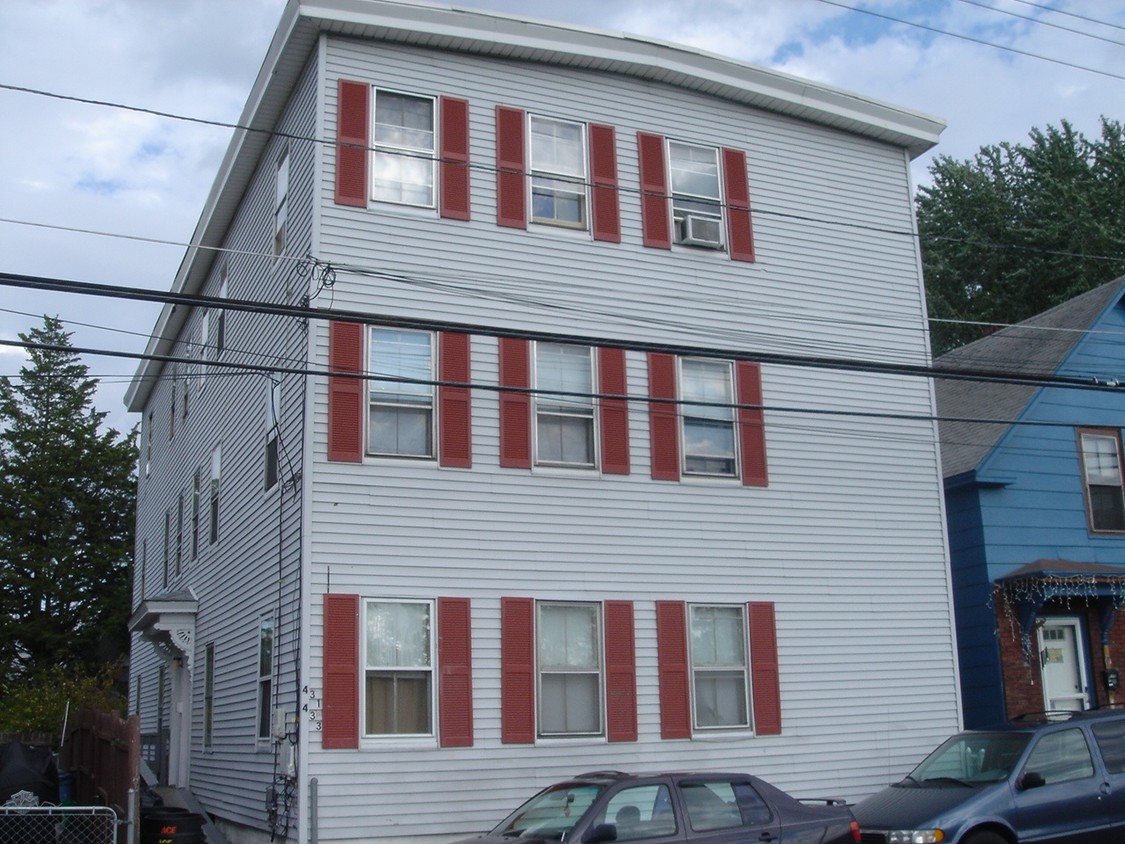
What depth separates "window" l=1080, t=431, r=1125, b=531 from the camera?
20266 millimetres

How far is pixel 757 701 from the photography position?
16.6m

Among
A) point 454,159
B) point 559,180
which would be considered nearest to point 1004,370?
point 559,180

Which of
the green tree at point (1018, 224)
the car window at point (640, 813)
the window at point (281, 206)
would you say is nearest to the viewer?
the car window at point (640, 813)

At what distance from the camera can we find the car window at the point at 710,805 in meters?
10.8

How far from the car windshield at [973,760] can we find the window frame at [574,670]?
12.5 feet

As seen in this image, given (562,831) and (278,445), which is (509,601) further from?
(562,831)

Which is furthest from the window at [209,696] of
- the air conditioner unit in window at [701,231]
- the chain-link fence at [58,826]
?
the air conditioner unit in window at [701,231]

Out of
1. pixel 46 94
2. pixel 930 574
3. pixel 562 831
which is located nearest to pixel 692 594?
pixel 930 574

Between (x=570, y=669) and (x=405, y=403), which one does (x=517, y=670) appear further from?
(x=405, y=403)

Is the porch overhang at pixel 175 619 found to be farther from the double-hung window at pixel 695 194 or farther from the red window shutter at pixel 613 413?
the double-hung window at pixel 695 194

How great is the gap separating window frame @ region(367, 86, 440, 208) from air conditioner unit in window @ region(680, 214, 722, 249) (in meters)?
3.69

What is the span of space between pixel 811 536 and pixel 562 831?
820 cm

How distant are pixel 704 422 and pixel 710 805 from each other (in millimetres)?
7294

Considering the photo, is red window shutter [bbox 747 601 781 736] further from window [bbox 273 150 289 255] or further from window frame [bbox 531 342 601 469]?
window [bbox 273 150 289 255]
